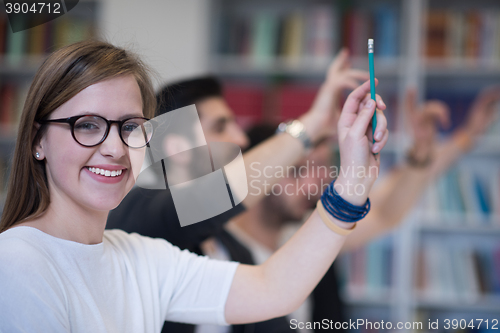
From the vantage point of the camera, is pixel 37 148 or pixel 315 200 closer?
pixel 37 148

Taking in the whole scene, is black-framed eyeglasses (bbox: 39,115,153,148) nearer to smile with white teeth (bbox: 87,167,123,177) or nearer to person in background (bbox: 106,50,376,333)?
smile with white teeth (bbox: 87,167,123,177)

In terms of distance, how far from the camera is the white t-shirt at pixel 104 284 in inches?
20.3

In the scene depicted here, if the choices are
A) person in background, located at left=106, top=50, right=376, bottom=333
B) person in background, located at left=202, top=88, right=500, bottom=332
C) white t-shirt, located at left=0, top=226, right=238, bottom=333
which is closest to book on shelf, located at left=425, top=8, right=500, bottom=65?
person in background, located at left=202, top=88, right=500, bottom=332

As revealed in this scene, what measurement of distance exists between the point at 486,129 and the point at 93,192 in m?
2.08

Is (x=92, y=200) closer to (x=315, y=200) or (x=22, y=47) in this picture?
(x=315, y=200)

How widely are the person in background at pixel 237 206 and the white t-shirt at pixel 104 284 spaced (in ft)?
0.34

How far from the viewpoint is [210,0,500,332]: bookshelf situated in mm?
2129

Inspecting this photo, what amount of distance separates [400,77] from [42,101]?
1958mm

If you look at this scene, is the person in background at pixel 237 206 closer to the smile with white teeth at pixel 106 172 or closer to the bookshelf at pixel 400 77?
the smile with white teeth at pixel 106 172

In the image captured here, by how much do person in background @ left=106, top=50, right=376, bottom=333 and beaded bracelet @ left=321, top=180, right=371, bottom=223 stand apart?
0.89 ft

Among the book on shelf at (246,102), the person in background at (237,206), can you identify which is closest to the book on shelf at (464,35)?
the book on shelf at (246,102)

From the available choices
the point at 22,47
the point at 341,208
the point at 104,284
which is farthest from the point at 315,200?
the point at 22,47

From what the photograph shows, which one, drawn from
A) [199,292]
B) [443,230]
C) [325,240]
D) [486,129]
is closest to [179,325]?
[199,292]

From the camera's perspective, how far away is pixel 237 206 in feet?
3.05
